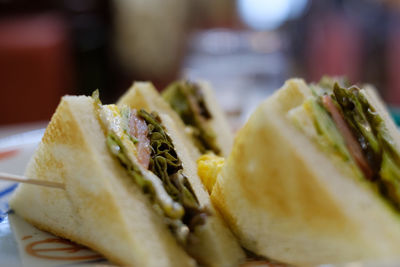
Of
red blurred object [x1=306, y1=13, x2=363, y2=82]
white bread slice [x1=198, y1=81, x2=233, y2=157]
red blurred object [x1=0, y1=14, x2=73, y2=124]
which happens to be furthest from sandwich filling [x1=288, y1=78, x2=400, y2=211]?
red blurred object [x1=306, y1=13, x2=363, y2=82]

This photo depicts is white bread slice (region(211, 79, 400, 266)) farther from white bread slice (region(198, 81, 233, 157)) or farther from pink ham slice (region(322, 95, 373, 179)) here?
white bread slice (region(198, 81, 233, 157))

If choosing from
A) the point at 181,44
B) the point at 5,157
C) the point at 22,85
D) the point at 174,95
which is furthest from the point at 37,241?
the point at 181,44

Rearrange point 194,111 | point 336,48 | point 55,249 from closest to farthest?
1. point 55,249
2. point 194,111
3. point 336,48

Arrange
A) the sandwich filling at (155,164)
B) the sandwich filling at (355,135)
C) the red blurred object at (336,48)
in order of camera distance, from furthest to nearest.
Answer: the red blurred object at (336,48) → the sandwich filling at (155,164) → the sandwich filling at (355,135)

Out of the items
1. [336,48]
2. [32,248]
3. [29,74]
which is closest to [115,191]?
[32,248]

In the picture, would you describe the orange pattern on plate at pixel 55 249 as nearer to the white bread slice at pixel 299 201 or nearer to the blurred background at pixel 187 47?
the white bread slice at pixel 299 201

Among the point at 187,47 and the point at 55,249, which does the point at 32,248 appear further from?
the point at 187,47

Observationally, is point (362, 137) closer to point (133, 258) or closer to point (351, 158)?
point (351, 158)

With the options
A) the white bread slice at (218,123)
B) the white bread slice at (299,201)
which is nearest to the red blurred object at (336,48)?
the white bread slice at (218,123)
